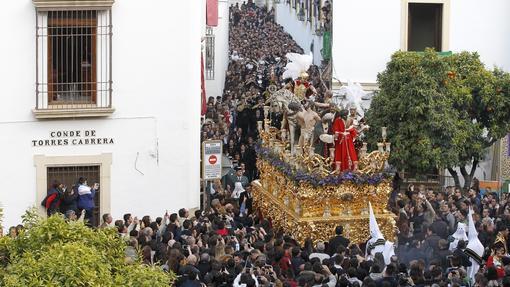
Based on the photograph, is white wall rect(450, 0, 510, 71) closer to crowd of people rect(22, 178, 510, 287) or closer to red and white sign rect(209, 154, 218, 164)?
crowd of people rect(22, 178, 510, 287)

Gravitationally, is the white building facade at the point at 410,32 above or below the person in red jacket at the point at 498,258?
above

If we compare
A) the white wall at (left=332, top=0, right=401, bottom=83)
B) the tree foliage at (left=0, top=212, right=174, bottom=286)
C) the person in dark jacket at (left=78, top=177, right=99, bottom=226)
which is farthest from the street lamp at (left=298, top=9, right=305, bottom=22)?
the tree foliage at (left=0, top=212, right=174, bottom=286)

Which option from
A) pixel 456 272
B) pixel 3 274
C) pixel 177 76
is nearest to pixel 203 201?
pixel 177 76

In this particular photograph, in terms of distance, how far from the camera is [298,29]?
53594 mm

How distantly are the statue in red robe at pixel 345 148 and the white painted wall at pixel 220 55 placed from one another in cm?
1637

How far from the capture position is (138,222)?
24109 mm

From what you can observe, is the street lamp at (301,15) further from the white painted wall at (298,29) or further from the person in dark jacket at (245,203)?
the person in dark jacket at (245,203)

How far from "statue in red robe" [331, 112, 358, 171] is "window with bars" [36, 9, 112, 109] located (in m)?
4.83

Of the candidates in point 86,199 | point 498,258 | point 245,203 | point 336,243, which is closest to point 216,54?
point 245,203

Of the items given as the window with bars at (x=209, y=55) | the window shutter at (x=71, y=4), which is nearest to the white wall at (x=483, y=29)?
the window with bars at (x=209, y=55)

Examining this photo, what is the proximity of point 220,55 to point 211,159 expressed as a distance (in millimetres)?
17061

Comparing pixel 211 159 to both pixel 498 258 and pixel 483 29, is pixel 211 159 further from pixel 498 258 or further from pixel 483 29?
pixel 483 29

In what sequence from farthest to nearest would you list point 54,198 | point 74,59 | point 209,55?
1. point 209,55
2. point 74,59
3. point 54,198

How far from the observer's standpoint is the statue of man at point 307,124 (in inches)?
1019
